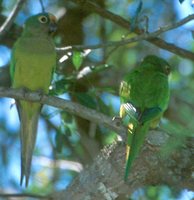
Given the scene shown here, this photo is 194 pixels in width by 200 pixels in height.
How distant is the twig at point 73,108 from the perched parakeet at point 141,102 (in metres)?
0.13

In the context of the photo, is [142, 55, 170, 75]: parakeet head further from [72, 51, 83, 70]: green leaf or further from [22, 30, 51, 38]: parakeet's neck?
[22, 30, 51, 38]: parakeet's neck

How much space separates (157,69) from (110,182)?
147cm

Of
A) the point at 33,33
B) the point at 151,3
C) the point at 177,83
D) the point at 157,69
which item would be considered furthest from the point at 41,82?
the point at 177,83

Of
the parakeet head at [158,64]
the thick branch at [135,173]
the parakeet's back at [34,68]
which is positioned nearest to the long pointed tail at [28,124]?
the parakeet's back at [34,68]

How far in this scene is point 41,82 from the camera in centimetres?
475

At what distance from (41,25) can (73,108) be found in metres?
2.06

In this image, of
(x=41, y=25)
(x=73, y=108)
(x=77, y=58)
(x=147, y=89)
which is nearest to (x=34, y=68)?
(x=77, y=58)

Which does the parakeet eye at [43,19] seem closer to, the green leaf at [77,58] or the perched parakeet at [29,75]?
the perched parakeet at [29,75]

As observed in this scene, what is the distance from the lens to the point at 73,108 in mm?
3447

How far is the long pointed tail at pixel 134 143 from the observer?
3.63m

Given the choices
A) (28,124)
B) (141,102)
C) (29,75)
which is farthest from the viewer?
(28,124)

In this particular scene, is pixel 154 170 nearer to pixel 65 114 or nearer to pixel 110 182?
pixel 110 182

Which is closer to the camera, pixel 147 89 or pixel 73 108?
pixel 73 108

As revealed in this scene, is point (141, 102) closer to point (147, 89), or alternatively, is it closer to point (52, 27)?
point (147, 89)
